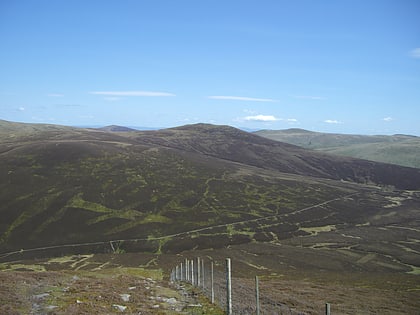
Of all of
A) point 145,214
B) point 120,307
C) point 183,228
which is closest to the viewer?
point 120,307

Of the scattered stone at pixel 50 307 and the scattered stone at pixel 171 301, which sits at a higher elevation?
the scattered stone at pixel 50 307

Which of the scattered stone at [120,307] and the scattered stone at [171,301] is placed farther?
the scattered stone at [171,301]

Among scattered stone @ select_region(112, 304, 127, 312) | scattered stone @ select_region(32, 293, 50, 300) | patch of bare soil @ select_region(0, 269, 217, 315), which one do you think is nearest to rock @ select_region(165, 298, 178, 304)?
patch of bare soil @ select_region(0, 269, 217, 315)

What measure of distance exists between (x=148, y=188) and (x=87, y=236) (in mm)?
55797

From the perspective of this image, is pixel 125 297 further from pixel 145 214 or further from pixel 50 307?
pixel 145 214

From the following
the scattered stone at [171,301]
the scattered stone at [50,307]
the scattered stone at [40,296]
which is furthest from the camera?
the scattered stone at [171,301]

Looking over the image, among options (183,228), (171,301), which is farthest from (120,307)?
(183,228)

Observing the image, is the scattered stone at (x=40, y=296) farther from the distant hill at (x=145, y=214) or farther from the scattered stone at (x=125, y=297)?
the distant hill at (x=145, y=214)

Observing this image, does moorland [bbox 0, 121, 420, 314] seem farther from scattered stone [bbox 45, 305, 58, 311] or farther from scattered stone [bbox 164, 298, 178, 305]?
scattered stone [bbox 45, 305, 58, 311]

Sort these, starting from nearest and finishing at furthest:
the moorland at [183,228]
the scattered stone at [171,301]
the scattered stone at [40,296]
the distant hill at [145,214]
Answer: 1. the scattered stone at [40,296]
2. the scattered stone at [171,301]
3. the moorland at [183,228]
4. the distant hill at [145,214]

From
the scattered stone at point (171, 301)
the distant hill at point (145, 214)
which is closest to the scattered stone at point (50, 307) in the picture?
the scattered stone at point (171, 301)

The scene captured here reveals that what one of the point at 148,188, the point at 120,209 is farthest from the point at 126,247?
the point at 148,188

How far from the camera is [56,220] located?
141625 mm

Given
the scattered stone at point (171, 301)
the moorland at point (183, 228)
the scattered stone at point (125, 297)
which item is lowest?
the moorland at point (183, 228)
